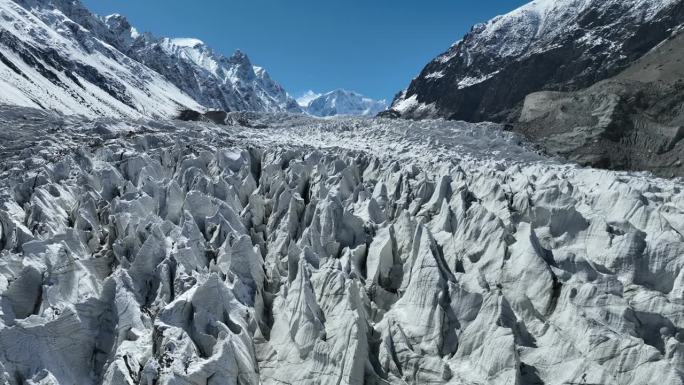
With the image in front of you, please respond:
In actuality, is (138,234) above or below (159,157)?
below

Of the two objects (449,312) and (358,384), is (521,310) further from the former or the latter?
(358,384)

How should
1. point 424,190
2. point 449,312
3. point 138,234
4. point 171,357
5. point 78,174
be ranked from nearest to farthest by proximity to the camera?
1. point 171,357
2. point 449,312
3. point 138,234
4. point 424,190
5. point 78,174

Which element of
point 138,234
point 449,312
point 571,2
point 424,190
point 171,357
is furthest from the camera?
point 571,2

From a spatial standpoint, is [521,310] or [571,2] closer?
[521,310]

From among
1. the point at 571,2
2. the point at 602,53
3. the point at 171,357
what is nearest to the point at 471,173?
the point at 171,357

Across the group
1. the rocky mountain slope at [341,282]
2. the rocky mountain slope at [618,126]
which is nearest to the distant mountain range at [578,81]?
the rocky mountain slope at [618,126]

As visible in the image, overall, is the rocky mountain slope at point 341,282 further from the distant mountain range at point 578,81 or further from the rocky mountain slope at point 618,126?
the distant mountain range at point 578,81
